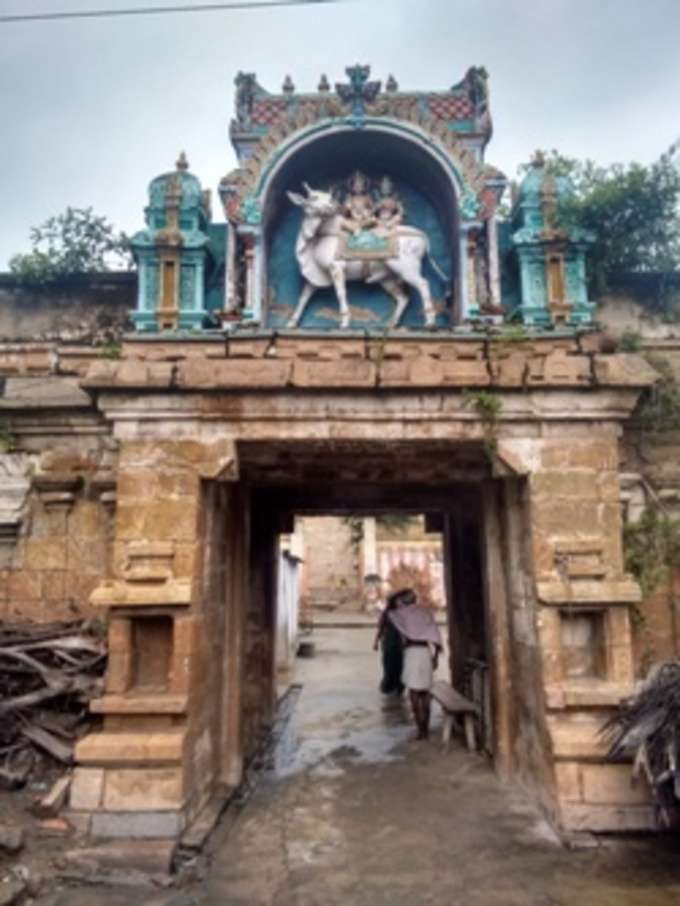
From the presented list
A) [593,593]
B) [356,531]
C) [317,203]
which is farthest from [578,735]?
[356,531]

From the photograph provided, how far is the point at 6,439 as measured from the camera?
19.3 ft

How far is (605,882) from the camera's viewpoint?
13.2 ft

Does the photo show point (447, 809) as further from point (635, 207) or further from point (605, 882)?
point (635, 207)

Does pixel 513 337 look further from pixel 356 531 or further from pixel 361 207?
pixel 356 531

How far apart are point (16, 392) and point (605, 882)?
5873mm

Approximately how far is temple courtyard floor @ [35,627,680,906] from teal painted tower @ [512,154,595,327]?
4.61 metres

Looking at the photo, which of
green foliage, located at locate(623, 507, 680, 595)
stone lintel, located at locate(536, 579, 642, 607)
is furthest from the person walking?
stone lintel, located at locate(536, 579, 642, 607)

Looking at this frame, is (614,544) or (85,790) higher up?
(614,544)

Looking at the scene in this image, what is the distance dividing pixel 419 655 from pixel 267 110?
6.72 meters

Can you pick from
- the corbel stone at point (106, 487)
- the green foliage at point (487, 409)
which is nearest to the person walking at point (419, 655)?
the green foliage at point (487, 409)

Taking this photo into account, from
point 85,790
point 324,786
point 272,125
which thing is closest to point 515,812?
point 324,786

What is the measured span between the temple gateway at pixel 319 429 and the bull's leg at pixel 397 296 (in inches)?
1.0

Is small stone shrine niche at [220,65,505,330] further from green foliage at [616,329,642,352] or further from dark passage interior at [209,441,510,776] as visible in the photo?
dark passage interior at [209,441,510,776]

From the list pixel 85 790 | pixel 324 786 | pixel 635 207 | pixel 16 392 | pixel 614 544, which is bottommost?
pixel 324 786
